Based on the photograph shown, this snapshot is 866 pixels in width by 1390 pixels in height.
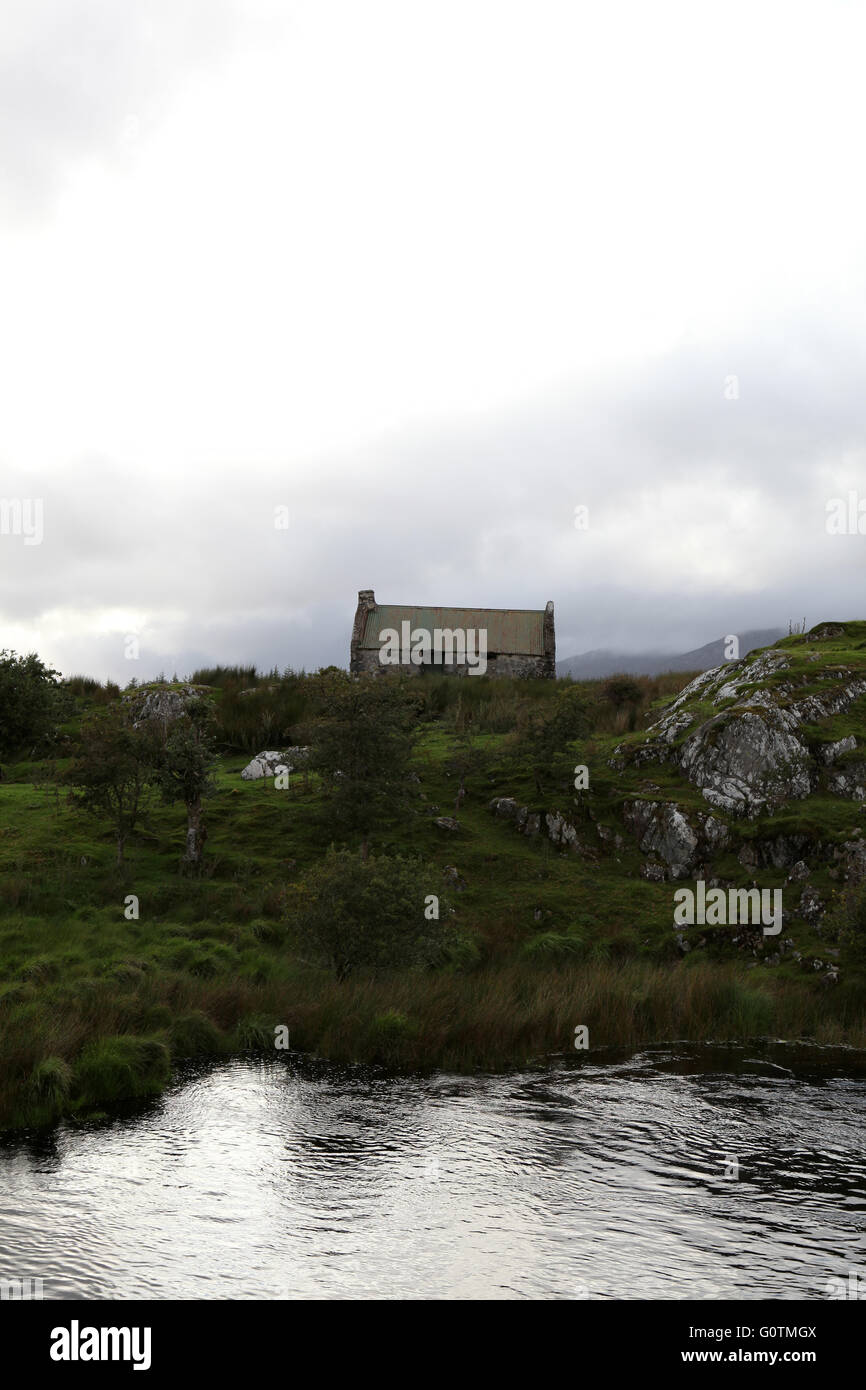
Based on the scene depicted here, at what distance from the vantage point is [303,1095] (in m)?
15.8

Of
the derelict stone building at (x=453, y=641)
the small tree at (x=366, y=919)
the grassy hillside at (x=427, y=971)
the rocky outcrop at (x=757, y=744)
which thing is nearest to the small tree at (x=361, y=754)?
the grassy hillside at (x=427, y=971)

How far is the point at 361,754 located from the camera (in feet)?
90.3

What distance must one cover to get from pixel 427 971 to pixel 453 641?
4335cm

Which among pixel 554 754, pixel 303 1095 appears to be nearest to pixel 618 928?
pixel 554 754

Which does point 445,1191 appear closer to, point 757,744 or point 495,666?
point 757,744

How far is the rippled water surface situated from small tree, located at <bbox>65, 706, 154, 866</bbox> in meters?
12.2

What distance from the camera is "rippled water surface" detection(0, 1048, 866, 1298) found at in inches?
396

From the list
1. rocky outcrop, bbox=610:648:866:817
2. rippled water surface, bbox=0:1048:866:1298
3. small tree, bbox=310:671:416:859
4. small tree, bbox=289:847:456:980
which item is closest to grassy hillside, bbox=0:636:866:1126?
rocky outcrop, bbox=610:648:866:817

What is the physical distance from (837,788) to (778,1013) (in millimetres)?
11746

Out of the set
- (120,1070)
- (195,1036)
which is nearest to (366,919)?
(195,1036)

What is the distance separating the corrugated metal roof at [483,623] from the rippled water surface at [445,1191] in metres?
47.7

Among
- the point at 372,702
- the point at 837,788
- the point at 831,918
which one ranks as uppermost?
the point at 372,702
